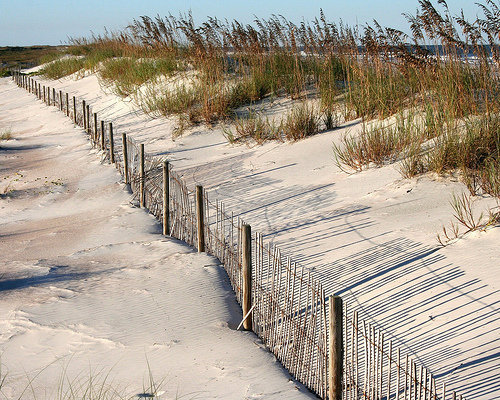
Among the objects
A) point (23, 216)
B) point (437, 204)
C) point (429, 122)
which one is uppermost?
point (429, 122)

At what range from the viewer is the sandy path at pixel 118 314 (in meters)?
3.49

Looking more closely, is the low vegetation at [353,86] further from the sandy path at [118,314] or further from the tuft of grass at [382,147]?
the sandy path at [118,314]

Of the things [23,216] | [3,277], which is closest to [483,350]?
[3,277]

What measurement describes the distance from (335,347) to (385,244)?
2.11 m

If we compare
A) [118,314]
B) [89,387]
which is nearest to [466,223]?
[118,314]

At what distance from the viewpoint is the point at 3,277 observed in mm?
5215

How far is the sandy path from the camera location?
11.5 ft

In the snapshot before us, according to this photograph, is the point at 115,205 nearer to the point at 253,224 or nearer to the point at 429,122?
the point at 253,224

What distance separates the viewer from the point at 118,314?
14.4 feet

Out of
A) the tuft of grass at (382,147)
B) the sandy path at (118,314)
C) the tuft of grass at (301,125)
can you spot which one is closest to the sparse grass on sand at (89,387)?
the sandy path at (118,314)

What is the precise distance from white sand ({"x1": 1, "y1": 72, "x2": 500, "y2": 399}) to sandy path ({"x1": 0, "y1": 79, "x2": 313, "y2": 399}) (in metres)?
0.79

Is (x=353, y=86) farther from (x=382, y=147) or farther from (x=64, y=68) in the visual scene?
(x=64, y=68)

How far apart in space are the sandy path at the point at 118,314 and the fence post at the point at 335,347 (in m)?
0.28

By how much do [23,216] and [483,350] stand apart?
6069mm
